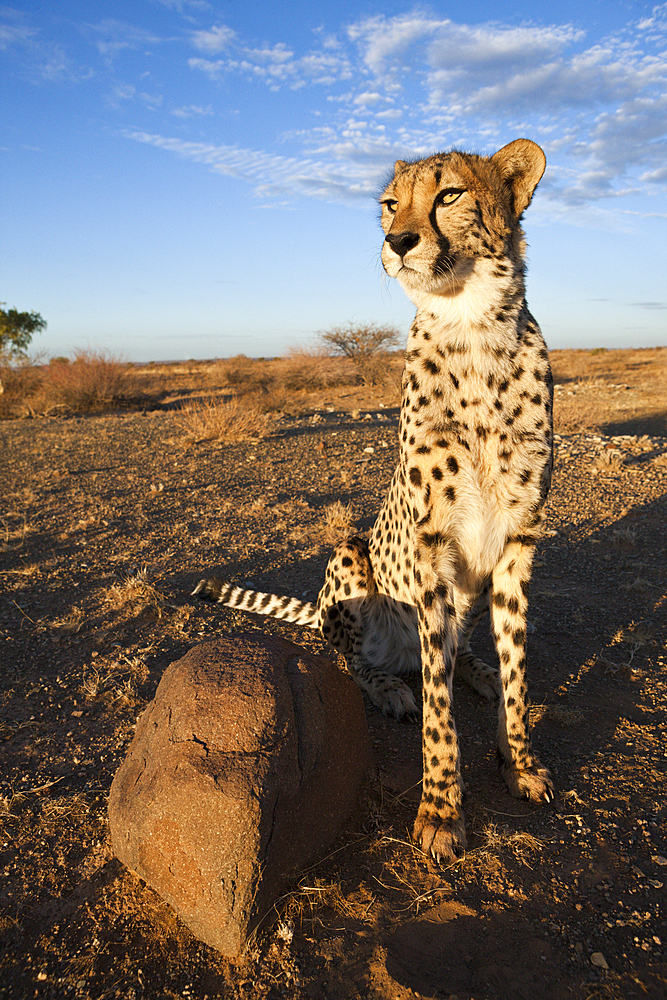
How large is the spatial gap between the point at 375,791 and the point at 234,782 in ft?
2.41

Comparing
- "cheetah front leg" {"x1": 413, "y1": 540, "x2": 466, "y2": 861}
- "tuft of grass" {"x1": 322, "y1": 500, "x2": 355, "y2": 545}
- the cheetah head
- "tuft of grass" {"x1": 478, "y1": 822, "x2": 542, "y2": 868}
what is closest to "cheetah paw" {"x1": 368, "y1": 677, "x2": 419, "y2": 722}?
"cheetah front leg" {"x1": 413, "y1": 540, "x2": 466, "y2": 861}

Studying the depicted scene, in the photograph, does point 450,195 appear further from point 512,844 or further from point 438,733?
point 512,844

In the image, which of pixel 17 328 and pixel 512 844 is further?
pixel 17 328

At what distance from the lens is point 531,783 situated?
227 centimetres

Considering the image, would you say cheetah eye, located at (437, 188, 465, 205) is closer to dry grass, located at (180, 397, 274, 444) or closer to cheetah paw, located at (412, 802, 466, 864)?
cheetah paw, located at (412, 802, 466, 864)

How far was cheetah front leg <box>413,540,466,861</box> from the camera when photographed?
2043 millimetres

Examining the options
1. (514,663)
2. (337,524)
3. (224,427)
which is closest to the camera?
(514,663)

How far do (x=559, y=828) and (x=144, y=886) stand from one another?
55.9 inches

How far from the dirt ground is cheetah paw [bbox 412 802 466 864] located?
0.03m

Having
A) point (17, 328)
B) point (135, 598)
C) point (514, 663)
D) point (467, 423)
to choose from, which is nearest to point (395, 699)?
point (514, 663)

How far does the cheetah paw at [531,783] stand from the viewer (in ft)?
7.39

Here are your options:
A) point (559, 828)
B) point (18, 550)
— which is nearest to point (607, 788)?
point (559, 828)

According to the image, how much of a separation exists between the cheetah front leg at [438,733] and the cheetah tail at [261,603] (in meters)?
1.31

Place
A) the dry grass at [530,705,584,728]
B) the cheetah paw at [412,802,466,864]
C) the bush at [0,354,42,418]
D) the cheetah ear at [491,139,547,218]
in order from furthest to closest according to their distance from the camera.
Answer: the bush at [0,354,42,418]
the dry grass at [530,705,584,728]
the cheetah ear at [491,139,547,218]
the cheetah paw at [412,802,466,864]
